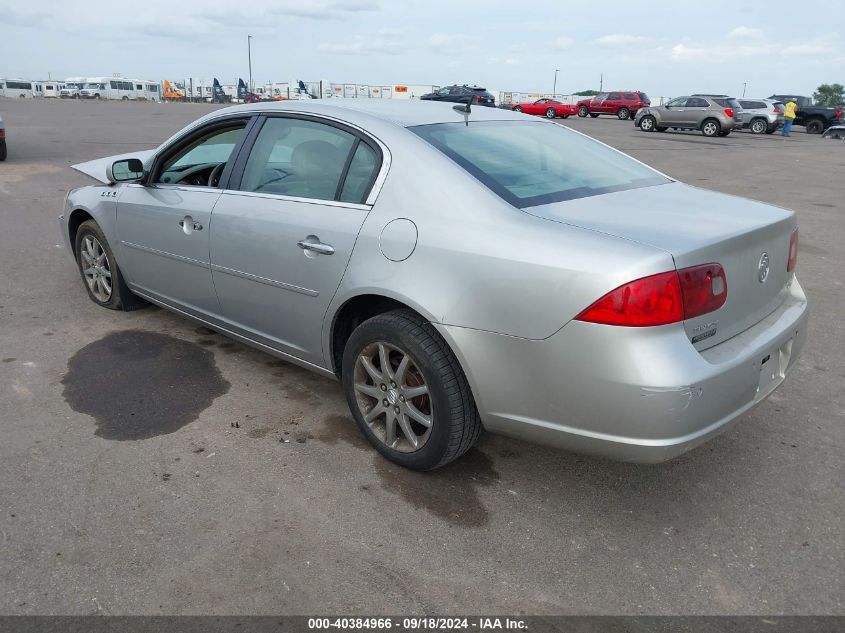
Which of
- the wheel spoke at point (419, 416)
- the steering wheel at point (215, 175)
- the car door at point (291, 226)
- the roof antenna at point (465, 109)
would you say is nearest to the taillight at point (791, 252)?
the roof antenna at point (465, 109)

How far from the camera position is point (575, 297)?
241 centimetres

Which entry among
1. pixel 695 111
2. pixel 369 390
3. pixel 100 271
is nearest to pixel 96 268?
pixel 100 271

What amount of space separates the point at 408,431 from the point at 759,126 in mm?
35330

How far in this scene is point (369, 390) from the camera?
3.17m

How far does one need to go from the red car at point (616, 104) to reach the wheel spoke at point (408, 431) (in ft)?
133

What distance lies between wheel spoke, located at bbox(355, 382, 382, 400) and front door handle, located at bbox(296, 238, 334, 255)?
2.06 ft

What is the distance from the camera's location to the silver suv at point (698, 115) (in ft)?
94.7

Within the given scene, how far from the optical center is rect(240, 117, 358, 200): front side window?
3.34m

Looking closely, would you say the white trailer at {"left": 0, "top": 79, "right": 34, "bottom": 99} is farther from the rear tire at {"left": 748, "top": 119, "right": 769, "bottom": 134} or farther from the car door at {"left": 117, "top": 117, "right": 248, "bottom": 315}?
the car door at {"left": 117, "top": 117, "right": 248, "bottom": 315}

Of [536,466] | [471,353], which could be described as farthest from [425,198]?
[536,466]

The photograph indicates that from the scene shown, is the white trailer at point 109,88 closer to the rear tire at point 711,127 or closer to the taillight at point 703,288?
the rear tire at point 711,127

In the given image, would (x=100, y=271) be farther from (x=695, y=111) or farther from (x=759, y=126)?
(x=759, y=126)

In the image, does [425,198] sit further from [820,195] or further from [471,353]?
[820,195]

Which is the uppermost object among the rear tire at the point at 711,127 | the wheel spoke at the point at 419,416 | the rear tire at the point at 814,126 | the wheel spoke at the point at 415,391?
the rear tire at the point at 814,126
